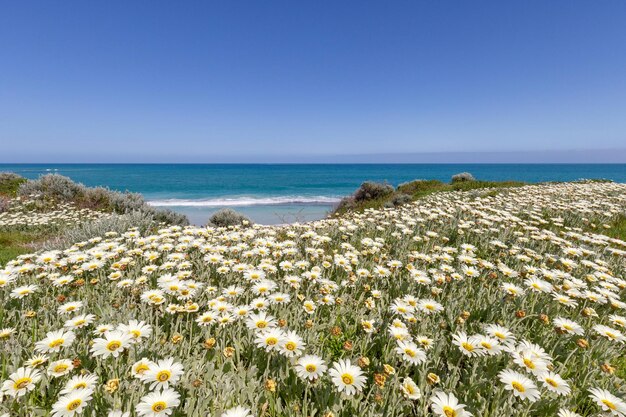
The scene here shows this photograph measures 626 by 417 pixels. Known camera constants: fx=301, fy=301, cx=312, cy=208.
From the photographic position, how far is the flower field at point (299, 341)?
5.93 feet

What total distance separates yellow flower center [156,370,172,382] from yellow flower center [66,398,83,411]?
1.17ft

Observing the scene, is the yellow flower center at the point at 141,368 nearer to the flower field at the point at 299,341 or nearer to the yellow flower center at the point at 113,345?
the flower field at the point at 299,341

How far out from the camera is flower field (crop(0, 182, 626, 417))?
5.93ft

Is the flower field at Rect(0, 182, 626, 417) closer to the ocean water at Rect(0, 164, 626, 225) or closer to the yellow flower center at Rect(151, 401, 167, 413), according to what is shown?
the yellow flower center at Rect(151, 401, 167, 413)

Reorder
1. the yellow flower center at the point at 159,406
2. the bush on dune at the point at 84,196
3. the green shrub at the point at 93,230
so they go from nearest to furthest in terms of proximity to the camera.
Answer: the yellow flower center at the point at 159,406, the green shrub at the point at 93,230, the bush on dune at the point at 84,196

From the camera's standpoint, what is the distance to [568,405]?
81.7 inches

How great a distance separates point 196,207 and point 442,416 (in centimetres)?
3167

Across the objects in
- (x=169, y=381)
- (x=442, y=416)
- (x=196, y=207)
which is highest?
(x=169, y=381)

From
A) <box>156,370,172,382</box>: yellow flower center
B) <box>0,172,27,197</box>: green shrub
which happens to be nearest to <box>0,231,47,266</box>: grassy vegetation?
<box>156,370,172,382</box>: yellow flower center

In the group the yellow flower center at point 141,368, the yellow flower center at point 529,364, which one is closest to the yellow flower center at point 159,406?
the yellow flower center at point 141,368

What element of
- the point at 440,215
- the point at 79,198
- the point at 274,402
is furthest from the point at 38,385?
the point at 79,198

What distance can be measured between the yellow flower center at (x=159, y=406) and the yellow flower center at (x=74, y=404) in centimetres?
37

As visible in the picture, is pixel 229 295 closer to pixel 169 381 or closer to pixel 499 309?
pixel 169 381

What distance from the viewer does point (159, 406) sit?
1.54 m
